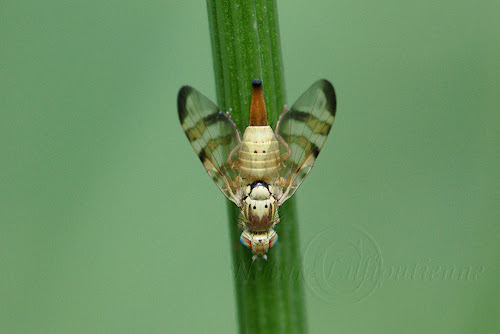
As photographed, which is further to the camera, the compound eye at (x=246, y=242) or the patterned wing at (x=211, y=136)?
the patterned wing at (x=211, y=136)

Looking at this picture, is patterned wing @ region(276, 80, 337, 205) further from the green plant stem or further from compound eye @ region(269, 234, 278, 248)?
the green plant stem

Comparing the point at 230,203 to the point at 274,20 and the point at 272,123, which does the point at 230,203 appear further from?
the point at 274,20

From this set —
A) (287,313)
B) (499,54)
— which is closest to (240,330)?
(287,313)

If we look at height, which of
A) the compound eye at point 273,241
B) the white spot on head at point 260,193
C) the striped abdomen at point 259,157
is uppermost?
the striped abdomen at point 259,157

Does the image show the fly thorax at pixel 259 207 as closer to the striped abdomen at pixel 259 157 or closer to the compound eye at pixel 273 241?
the striped abdomen at pixel 259 157

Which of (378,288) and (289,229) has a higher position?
(289,229)

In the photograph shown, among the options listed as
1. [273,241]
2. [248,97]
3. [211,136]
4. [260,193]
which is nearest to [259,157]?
[260,193]

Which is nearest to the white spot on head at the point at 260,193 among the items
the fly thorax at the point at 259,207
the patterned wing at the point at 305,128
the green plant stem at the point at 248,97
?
the fly thorax at the point at 259,207
